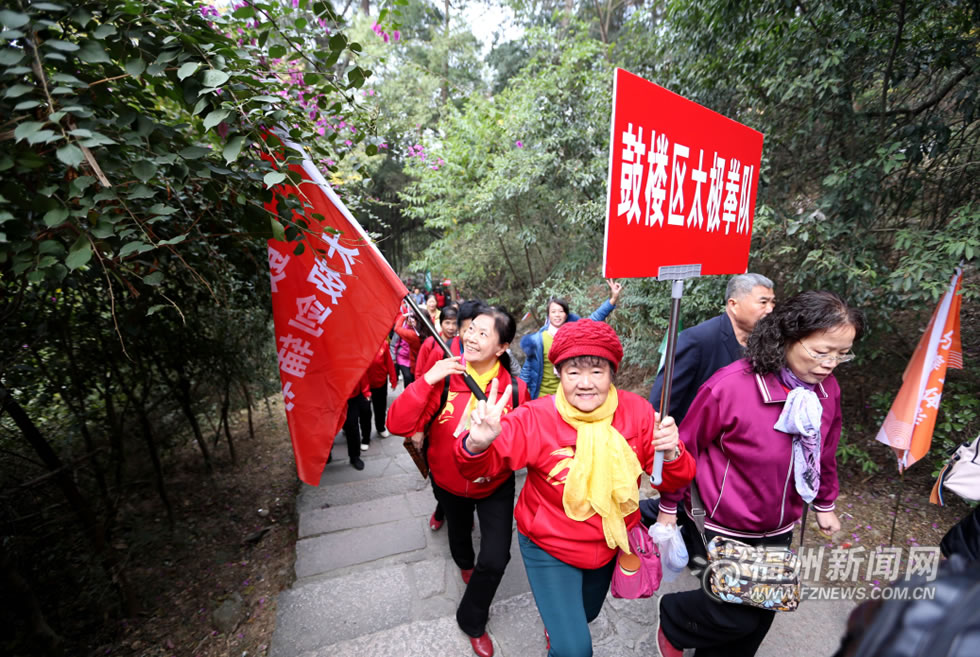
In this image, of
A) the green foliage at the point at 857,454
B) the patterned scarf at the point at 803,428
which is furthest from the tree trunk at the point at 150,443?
the green foliage at the point at 857,454

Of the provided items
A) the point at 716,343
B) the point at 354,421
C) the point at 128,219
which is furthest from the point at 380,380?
the point at 716,343

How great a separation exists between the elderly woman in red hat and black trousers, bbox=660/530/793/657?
479mm

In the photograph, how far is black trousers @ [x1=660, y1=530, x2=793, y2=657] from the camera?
179 centimetres

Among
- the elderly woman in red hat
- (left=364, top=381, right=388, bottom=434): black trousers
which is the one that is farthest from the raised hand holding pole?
(left=364, top=381, right=388, bottom=434): black trousers

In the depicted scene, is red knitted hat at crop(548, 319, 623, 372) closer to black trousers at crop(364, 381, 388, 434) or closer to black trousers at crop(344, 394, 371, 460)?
black trousers at crop(344, 394, 371, 460)

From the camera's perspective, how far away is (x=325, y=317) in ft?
7.27

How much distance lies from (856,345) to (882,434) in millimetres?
923

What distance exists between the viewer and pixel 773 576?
168 centimetres

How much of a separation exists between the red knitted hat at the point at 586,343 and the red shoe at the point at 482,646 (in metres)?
1.64

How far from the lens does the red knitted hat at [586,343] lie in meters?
1.77

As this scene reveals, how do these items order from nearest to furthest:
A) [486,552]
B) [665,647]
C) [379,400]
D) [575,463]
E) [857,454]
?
[575,463], [665,647], [486,552], [857,454], [379,400]

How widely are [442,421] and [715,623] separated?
5.21 feet

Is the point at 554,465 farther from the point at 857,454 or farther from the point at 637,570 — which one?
the point at 857,454

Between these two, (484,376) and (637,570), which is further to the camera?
(484,376)
